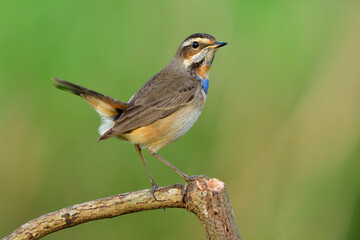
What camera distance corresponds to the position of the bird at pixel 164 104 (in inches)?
171

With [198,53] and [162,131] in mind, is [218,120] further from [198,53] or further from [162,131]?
[162,131]

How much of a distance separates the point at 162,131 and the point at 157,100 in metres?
0.29

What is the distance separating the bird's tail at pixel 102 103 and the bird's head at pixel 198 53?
2.48 ft

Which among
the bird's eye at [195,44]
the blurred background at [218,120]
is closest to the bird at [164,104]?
the bird's eye at [195,44]

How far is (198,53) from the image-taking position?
192 inches

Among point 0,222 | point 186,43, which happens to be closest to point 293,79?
point 186,43

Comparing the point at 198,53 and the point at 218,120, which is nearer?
the point at 198,53

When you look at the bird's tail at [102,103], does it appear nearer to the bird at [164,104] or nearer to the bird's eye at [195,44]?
the bird at [164,104]

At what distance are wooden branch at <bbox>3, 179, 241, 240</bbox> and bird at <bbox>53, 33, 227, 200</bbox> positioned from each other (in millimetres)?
269

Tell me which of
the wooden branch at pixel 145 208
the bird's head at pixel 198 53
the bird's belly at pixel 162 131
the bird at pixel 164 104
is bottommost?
the wooden branch at pixel 145 208

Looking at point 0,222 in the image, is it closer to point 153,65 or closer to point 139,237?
point 139,237

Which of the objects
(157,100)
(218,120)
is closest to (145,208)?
(157,100)

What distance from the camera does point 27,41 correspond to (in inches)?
200

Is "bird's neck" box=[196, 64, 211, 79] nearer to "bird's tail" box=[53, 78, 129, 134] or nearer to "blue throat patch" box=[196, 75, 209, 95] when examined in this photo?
"blue throat patch" box=[196, 75, 209, 95]
